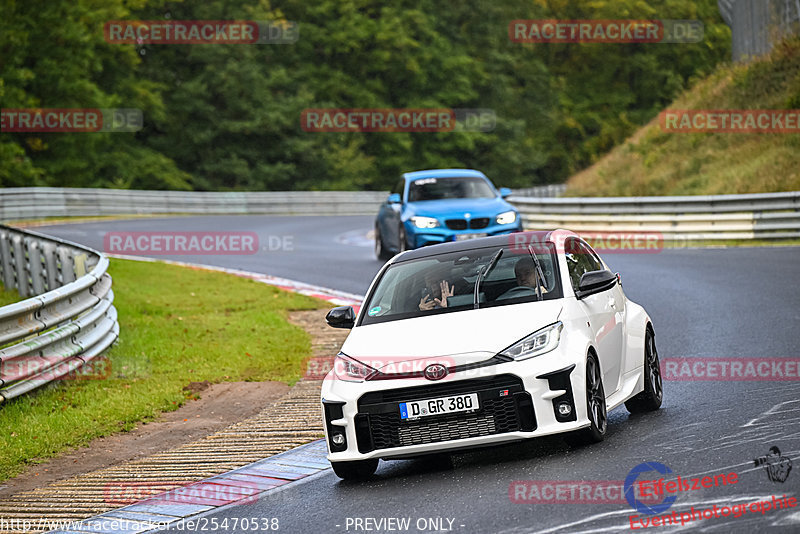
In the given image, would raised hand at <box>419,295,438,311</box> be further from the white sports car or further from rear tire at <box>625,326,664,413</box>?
rear tire at <box>625,326,664,413</box>

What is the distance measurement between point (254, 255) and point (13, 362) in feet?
53.2

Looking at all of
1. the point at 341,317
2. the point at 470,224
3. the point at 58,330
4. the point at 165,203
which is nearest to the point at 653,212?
the point at 470,224

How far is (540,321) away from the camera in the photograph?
310 inches

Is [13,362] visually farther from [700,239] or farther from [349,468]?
[700,239]

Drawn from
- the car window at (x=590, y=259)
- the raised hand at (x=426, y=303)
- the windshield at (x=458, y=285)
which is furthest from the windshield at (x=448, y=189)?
the raised hand at (x=426, y=303)

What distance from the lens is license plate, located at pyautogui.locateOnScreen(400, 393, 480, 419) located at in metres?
7.46

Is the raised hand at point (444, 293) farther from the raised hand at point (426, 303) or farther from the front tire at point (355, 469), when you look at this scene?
the front tire at point (355, 469)

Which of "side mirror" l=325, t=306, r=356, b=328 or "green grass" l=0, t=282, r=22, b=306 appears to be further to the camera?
"green grass" l=0, t=282, r=22, b=306

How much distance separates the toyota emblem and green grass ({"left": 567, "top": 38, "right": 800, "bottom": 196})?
22.1 metres

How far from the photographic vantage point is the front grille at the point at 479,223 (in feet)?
68.9

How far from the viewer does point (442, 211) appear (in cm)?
2122

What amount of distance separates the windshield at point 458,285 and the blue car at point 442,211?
11.6 meters

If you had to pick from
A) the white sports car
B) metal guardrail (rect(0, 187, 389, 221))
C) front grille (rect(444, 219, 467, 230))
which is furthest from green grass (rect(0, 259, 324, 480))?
metal guardrail (rect(0, 187, 389, 221))

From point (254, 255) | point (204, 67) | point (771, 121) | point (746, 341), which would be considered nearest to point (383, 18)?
point (204, 67)
